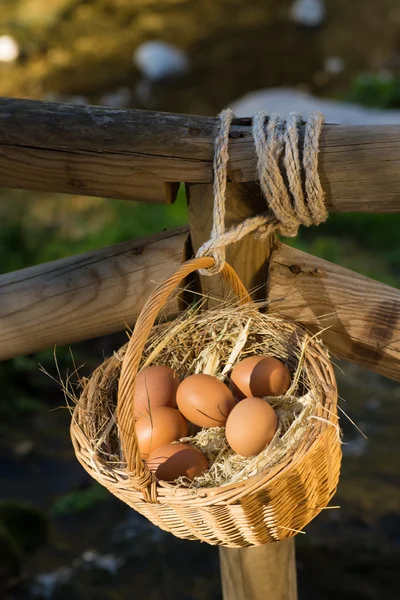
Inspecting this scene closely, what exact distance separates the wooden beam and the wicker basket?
7.8 inches

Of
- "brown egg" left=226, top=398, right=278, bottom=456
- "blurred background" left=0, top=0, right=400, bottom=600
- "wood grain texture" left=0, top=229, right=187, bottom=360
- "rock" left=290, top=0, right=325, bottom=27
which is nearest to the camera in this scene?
"brown egg" left=226, top=398, right=278, bottom=456

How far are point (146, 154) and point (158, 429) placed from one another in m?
0.50

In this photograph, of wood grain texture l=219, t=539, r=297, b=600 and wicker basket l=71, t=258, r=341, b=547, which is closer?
wicker basket l=71, t=258, r=341, b=547

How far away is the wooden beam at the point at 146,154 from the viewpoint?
1297mm

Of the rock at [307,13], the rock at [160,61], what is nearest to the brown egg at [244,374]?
the rock at [160,61]

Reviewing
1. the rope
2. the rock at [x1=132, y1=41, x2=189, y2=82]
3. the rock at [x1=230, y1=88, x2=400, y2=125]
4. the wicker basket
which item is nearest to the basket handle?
the wicker basket

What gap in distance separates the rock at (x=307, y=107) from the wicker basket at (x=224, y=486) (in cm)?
377

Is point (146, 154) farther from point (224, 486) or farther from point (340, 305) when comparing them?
point (224, 486)

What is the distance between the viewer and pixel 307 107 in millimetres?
5176

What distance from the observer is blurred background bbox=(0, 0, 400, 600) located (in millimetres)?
2459

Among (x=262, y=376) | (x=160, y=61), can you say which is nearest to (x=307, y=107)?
(x=160, y=61)

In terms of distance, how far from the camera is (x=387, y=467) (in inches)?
112

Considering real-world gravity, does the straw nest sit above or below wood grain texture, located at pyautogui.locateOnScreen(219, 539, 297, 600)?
above

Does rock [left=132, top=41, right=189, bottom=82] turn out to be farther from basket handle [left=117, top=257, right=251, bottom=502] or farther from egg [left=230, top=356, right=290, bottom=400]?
basket handle [left=117, top=257, right=251, bottom=502]
